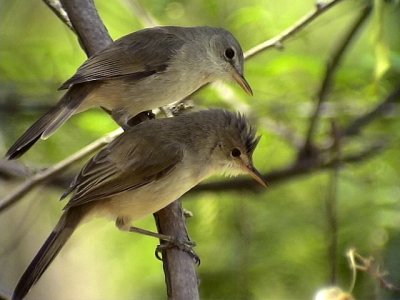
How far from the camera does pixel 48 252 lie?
3178 millimetres

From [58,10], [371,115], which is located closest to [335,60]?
[371,115]

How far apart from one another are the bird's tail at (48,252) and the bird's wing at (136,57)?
2.19 feet

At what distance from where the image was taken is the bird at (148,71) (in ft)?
12.5

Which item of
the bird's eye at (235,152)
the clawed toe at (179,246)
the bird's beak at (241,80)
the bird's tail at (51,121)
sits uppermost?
the bird's tail at (51,121)

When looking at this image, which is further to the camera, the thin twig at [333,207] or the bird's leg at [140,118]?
the bird's leg at [140,118]

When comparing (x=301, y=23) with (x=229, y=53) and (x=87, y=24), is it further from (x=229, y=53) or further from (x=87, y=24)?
(x=87, y=24)

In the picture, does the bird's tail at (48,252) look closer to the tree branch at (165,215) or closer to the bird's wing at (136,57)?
the tree branch at (165,215)

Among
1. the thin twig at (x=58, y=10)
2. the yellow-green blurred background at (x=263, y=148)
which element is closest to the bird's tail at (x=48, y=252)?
the thin twig at (x=58, y=10)

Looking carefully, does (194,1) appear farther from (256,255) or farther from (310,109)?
(256,255)

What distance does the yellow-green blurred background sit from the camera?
432 centimetres

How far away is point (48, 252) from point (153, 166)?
593mm

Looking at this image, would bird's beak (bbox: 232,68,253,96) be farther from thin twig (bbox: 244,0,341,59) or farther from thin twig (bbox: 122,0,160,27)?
thin twig (bbox: 122,0,160,27)

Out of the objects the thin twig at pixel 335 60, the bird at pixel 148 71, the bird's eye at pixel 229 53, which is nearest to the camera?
the bird at pixel 148 71

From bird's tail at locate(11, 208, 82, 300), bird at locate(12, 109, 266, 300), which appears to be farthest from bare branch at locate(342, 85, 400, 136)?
bird's tail at locate(11, 208, 82, 300)
